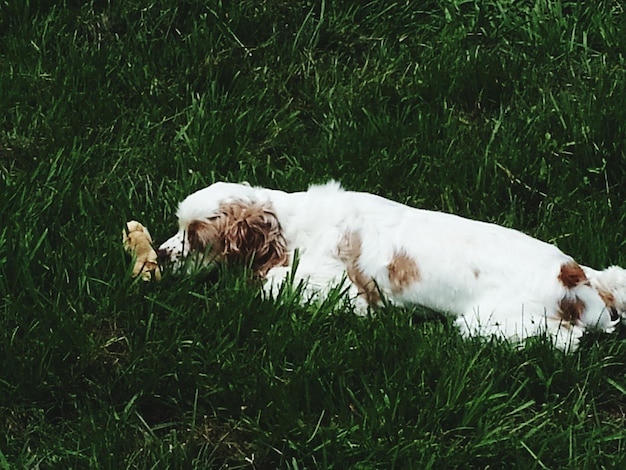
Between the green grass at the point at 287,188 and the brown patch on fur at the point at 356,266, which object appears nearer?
the green grass at the point at 287,188

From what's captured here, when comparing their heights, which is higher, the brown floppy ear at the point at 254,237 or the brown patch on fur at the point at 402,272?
the brown patch on fur at the point at 402,272

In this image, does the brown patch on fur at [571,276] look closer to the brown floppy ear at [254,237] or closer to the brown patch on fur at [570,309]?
the brown patch on fur at [570,309]

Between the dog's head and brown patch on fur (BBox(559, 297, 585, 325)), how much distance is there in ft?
3.85

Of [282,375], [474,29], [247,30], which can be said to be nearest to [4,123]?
[247,30]

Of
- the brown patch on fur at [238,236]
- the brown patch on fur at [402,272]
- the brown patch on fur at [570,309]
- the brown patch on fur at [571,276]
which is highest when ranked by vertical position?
the brown patch on fur at [571,276]

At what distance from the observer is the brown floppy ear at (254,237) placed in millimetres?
4426

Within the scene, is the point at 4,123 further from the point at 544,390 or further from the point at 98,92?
the point at 544,390

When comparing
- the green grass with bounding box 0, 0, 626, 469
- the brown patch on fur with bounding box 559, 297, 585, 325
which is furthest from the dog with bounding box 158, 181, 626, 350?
the green grass with bounding box 0, 0, 626, 469

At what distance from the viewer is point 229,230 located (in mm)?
4430

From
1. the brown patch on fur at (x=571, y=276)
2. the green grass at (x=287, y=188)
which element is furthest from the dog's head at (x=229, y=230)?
the brown patch on fur at (x=571, y=276)

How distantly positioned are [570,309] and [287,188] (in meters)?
1.55

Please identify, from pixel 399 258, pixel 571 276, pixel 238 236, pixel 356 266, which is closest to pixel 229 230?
A: pixel 238 236

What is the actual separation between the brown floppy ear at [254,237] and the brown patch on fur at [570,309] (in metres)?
1.18

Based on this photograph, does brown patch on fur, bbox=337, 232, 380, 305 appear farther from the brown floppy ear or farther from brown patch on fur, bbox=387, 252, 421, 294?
the brown floppy ear
